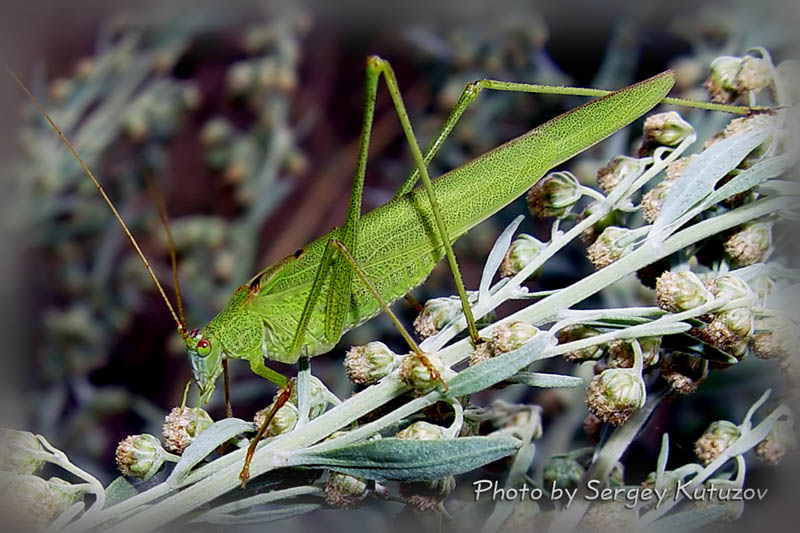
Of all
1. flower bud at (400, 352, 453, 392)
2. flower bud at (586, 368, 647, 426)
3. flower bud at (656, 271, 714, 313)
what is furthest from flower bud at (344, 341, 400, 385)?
flower bud at (656, 271, 714, 313)

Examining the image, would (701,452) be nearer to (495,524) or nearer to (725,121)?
(495,524)

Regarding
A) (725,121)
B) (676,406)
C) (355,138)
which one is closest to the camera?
(725,121)

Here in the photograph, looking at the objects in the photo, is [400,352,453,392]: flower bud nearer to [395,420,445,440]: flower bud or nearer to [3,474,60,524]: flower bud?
[395,420,445,440]: flower bud

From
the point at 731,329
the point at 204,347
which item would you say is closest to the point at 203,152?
the point at 204,347

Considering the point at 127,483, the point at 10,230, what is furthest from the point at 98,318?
the point at 127,483

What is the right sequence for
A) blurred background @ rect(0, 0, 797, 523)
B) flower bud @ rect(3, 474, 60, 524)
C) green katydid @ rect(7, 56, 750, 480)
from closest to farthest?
flower bud @ rect(3, 474, 60, 524) < green katydid @ rect(7, 56, 750, 480) < blurred background @ rect(0, 0, 797, 523)

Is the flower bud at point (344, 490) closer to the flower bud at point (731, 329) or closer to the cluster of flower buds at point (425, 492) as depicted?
the cluster of flower buds at point (425, 492)

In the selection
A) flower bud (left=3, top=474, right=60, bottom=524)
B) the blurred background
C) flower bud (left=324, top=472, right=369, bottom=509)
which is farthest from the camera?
the blurred background
